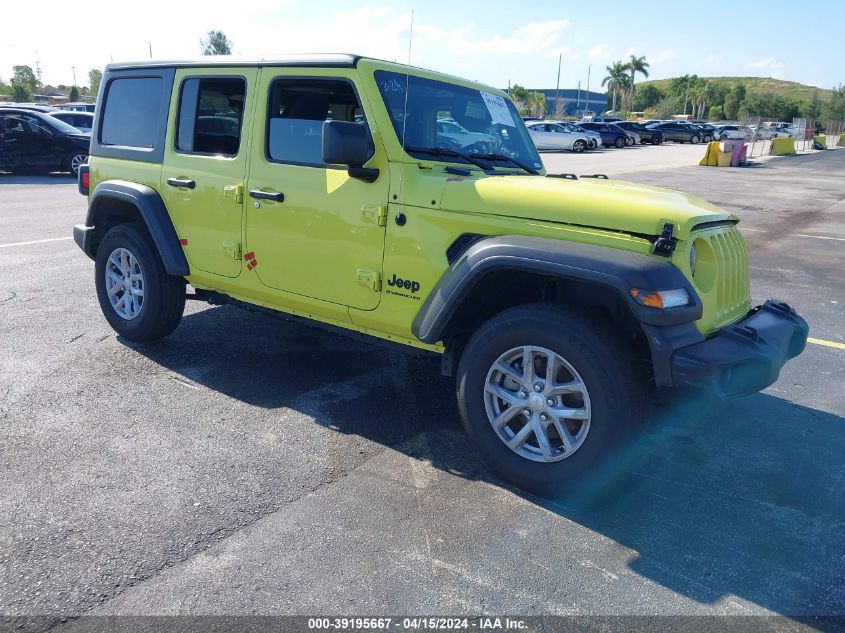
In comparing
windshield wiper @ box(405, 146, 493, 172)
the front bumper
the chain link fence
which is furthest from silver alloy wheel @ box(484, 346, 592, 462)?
the chain link fence

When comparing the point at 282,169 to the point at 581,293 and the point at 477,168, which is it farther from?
the point at 581,293

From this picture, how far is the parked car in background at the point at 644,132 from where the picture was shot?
45.8 m

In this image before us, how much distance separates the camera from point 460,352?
148 inches

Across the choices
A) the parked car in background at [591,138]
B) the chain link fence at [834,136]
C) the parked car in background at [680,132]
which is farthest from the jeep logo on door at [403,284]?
the chain link fence at [834,136]

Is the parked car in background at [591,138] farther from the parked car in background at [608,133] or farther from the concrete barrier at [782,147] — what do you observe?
the concrete barrier at [782,147]

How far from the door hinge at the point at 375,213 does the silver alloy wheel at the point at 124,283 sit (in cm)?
212

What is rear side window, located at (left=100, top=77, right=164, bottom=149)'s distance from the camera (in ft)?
16.1

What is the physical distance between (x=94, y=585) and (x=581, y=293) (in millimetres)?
2442

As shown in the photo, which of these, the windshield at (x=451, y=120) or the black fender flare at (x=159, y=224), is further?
the black fender flare at (x=159, y=224)

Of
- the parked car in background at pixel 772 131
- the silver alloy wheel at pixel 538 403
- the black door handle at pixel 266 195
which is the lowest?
the silver alloy wheel at pixel 538 403

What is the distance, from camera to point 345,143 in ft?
11.5

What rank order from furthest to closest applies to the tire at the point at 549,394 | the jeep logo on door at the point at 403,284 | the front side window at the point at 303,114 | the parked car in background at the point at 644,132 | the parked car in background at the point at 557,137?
the parked car in background at the point at 644,132 → the parked car in background at the point at 557,137 → the front side window at the point at 303,114 → the jeep logo on door at the point at 403,284 → the tire at the point at 549,394

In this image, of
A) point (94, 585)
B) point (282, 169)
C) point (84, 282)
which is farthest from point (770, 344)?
point (84, 282)

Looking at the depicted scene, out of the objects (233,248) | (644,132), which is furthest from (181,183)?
(644,132)
